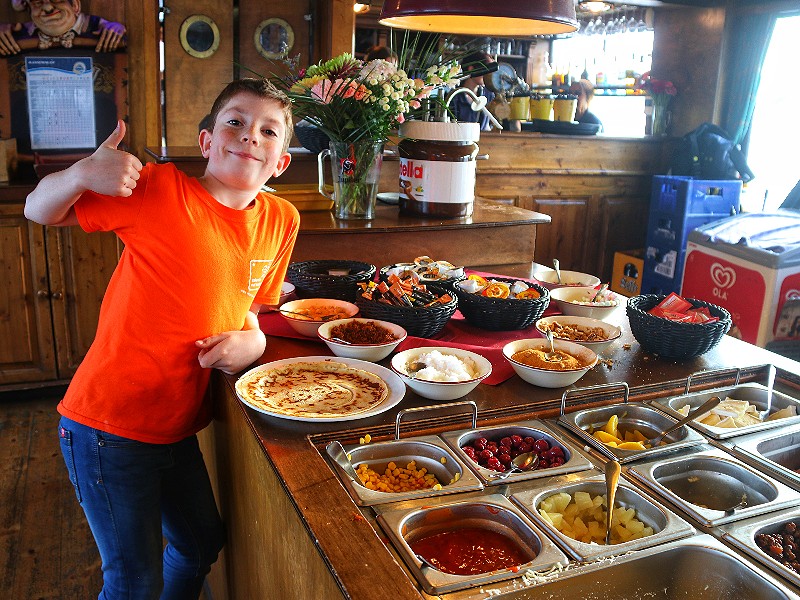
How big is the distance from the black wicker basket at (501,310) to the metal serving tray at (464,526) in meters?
0.80

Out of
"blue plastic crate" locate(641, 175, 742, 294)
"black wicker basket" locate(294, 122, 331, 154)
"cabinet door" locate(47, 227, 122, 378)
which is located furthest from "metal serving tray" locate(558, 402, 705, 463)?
"blue plastic crate" locate(641, 175, 742, 294)

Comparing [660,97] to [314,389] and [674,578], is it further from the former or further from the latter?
[674,578]

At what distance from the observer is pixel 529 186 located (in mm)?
4887

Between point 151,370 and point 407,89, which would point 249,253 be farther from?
point 407,89

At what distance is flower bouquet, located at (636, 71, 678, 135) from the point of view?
5.16 meters

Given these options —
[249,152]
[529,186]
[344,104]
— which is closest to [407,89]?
[344,104]

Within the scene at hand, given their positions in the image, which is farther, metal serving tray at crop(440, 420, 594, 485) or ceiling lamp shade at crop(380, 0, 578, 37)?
ceiling lamp shade at crop(380, 0, 578, 37)

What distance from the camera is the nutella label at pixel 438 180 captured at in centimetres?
271

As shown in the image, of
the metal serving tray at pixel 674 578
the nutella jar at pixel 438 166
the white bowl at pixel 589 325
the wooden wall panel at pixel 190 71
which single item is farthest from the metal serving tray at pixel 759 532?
the wooden wall panel at pixel 190 71

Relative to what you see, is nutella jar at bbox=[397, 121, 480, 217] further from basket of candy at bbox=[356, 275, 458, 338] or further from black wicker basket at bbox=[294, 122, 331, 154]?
basket of candy at bbox=[356, 275, 458, 338]

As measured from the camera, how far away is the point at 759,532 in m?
1.17

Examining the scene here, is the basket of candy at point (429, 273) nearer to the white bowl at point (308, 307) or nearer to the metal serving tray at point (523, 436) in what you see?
the white bowl at point (308, 307)

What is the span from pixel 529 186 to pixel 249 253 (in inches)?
139

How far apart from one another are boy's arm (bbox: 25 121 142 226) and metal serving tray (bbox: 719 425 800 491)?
1.27 metres
